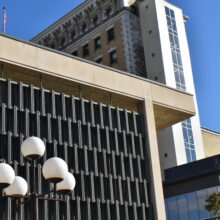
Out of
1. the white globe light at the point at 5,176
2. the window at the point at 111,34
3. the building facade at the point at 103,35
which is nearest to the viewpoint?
the white globe light at the point at 5,176

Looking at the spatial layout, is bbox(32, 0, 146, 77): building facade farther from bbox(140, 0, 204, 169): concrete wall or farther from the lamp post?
the lamp post

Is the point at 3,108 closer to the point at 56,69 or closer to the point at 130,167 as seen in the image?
the point at 56,69

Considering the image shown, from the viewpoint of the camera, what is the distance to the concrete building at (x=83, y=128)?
27.7 m

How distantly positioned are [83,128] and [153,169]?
5.42 metres

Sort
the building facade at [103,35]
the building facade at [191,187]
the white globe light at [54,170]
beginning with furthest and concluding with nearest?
the building facade at [103,35], the building facade at [191,187], the white globe light at [54,170]

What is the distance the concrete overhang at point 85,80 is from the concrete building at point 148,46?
706 inches

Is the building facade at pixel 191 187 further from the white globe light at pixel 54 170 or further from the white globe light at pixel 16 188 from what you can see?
the white globe light at pixel 54 170

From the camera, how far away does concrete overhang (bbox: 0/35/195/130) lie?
29281 millimetres

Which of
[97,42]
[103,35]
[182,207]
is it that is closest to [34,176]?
[182,207]

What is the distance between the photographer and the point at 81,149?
1174 inches

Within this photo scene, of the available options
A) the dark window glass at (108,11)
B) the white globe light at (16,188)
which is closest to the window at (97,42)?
the dark window glass at (108,11)

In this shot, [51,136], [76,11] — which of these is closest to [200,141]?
[76,11]

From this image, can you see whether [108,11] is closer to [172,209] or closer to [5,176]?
[172,209]

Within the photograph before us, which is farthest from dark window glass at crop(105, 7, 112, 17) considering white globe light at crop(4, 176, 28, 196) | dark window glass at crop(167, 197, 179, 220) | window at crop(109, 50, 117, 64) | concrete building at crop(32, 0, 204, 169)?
white globe light at crop(4, 176, 28, 196)
